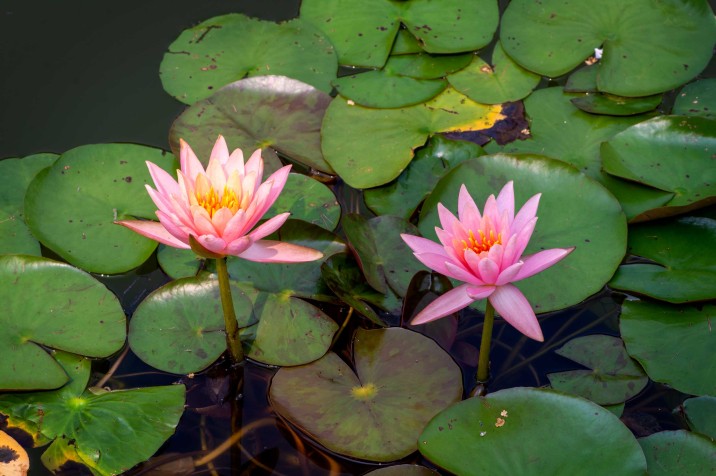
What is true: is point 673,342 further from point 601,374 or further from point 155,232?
point 155,232

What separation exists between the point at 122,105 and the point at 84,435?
179cm

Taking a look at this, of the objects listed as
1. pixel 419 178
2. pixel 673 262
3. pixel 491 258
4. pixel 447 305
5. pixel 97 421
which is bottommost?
pixel 97 421

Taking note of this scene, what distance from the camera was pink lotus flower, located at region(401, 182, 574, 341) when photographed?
Result: 2.29 m

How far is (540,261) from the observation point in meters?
2.36

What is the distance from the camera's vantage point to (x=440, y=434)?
7.89 feet

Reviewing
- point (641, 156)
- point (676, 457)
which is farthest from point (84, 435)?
point (641, 156)

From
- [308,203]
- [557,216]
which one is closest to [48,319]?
[308,203]

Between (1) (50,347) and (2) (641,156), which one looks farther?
(2) (641,156)

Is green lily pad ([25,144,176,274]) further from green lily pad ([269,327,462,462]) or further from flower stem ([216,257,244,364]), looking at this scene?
green lily pad ([269,327,462,462])

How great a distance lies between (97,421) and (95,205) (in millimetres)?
958

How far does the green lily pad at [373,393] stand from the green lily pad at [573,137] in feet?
3.63

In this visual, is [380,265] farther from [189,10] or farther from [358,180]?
[189,10]

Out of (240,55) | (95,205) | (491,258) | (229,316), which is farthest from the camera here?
(240,55)

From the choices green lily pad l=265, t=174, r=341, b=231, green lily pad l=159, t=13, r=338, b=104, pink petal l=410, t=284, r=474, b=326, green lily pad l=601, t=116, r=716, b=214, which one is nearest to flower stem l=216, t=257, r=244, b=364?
green lily pad l=265, t=174, r=341, b=231
